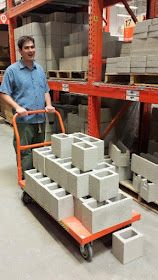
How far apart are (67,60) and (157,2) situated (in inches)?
69.8

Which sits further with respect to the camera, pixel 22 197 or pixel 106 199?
pixel 22 197

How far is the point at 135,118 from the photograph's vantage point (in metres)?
5.11

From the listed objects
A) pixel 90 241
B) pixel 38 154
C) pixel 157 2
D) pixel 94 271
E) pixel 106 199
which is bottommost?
pixel 94 271

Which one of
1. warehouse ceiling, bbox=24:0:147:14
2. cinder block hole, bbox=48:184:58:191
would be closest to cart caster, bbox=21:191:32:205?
cinder block hole, bbox=48:184:58:191

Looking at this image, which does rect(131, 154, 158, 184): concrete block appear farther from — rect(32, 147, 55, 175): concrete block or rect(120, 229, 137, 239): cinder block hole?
rect(32, 147, 55, 175): concrete block

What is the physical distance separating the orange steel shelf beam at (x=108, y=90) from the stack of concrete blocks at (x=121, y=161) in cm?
89

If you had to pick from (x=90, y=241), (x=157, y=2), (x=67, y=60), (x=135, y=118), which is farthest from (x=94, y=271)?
(x=157, y=2)

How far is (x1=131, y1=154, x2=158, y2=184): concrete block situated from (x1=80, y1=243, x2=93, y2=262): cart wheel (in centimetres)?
130

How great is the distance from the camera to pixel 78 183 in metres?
2.67

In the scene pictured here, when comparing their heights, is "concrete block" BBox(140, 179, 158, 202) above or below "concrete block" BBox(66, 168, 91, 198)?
below

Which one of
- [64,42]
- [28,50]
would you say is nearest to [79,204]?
[28,50]

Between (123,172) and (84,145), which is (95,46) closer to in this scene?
(84,145)

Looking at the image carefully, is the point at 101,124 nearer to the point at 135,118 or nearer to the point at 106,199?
the point at 135,118

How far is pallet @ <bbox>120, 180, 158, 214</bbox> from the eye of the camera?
360cm
